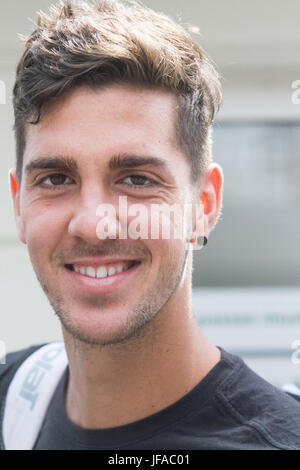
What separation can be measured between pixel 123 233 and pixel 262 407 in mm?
442

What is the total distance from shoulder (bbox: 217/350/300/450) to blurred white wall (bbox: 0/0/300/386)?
1.60m

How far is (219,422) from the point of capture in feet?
4.24

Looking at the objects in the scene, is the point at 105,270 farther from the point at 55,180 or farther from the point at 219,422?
the point at 219,422

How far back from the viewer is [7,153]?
2.82m

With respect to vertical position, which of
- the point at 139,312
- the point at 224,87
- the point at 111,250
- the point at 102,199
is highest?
the point at 224,87

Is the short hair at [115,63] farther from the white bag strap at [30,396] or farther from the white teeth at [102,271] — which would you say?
the white bag strap at [30,396]

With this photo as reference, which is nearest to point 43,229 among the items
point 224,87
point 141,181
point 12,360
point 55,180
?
point 55,180

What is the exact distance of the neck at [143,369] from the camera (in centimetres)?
139

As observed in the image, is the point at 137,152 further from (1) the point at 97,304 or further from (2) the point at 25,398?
(2) the point at 25,398

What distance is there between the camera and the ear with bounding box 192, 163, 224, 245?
1501 mm

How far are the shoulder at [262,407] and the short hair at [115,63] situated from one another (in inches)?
18.3

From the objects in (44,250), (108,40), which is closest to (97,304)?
(44,250)

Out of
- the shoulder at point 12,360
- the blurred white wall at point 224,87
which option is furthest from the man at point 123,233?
the blurred white wall at point 224,87

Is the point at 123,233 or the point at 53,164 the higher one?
the point at 53,164
